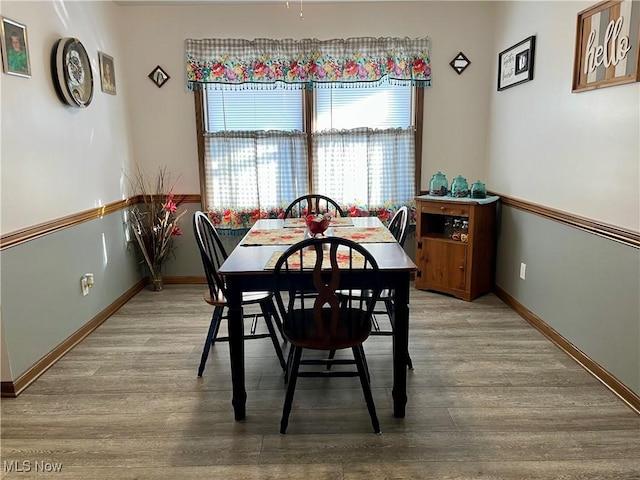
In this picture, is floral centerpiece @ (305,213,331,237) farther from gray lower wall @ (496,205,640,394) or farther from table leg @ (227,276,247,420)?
gray lower wall @ (496,205,640,394)

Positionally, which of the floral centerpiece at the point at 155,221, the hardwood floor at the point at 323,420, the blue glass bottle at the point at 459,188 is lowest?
the hardwood floor at the point at 323,420

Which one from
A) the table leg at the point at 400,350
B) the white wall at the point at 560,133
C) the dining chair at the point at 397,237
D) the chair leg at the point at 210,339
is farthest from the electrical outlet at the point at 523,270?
the chair leg at the point at 210,339

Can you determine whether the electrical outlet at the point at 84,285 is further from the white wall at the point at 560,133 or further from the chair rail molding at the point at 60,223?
the white wall at the point at 560,133

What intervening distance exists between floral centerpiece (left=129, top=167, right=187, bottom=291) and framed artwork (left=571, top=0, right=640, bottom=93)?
314 centimetres

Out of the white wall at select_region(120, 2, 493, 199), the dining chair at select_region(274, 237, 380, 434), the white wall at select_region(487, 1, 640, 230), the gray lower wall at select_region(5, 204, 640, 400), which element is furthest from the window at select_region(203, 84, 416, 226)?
the dining chair at select_region(274, 237, 380, 434)

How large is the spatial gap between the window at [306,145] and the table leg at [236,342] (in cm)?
218

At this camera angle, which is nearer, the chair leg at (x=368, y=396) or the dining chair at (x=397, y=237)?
the chair leg at (x=368, y=396)

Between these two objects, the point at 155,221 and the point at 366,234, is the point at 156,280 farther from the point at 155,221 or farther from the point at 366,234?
the point at 366,234

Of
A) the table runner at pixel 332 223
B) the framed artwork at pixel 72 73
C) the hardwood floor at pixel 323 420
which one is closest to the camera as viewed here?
the hardwood floor at pixel 323 420

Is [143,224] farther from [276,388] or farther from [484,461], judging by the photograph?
[484,461]

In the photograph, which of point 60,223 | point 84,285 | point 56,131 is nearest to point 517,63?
point 56,131

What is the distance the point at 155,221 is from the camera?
4.04 meters

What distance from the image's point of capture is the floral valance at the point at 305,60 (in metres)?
3.93

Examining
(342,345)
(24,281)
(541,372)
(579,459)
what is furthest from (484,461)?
(24,281)
